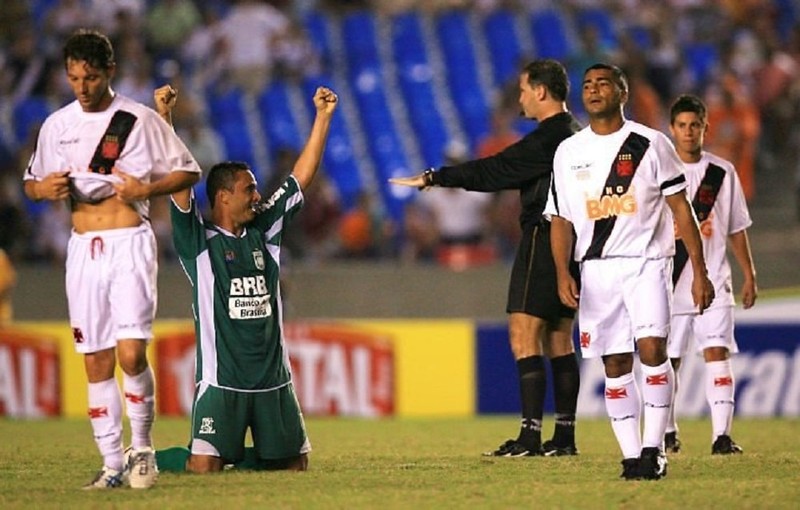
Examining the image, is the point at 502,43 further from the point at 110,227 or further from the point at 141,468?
the point at 141,468

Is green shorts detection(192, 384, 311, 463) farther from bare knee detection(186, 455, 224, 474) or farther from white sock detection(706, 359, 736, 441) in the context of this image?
white sock detection(706, 359, 736, 441)

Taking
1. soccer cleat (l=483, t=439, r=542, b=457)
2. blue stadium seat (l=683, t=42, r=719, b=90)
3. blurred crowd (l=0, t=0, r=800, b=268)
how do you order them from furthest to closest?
blue stadium seat (l=683, t=42, r=719, b=90) < blurred crowd (l=0, t=0, r=800, b=268) < soccer cleat (l=483, t=439, r=542, b=457)

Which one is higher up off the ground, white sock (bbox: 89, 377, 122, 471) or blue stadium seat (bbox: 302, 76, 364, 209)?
blue stadium seat (bbox: 302, 76, 364, 209)

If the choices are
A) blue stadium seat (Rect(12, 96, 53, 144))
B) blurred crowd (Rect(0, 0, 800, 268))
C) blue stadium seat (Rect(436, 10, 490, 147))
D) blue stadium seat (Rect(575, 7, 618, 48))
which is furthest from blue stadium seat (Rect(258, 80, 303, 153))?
blue stadium seat (Rect(575, 7, 618, 48))

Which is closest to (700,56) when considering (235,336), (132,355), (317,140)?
(317,140)

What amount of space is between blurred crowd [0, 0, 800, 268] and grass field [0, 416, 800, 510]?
5.92 meters

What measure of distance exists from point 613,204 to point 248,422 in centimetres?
227

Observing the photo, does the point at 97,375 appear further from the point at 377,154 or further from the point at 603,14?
the point at 603,14

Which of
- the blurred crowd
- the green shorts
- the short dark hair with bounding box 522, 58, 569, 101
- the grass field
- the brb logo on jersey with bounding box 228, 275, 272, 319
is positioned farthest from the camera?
the blurred crowd

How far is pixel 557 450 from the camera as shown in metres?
10.2

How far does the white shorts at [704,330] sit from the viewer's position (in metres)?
10.6

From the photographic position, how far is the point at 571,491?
8.05 m

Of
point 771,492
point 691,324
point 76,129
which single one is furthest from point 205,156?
point 771,492

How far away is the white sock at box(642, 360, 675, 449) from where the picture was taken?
850cm
